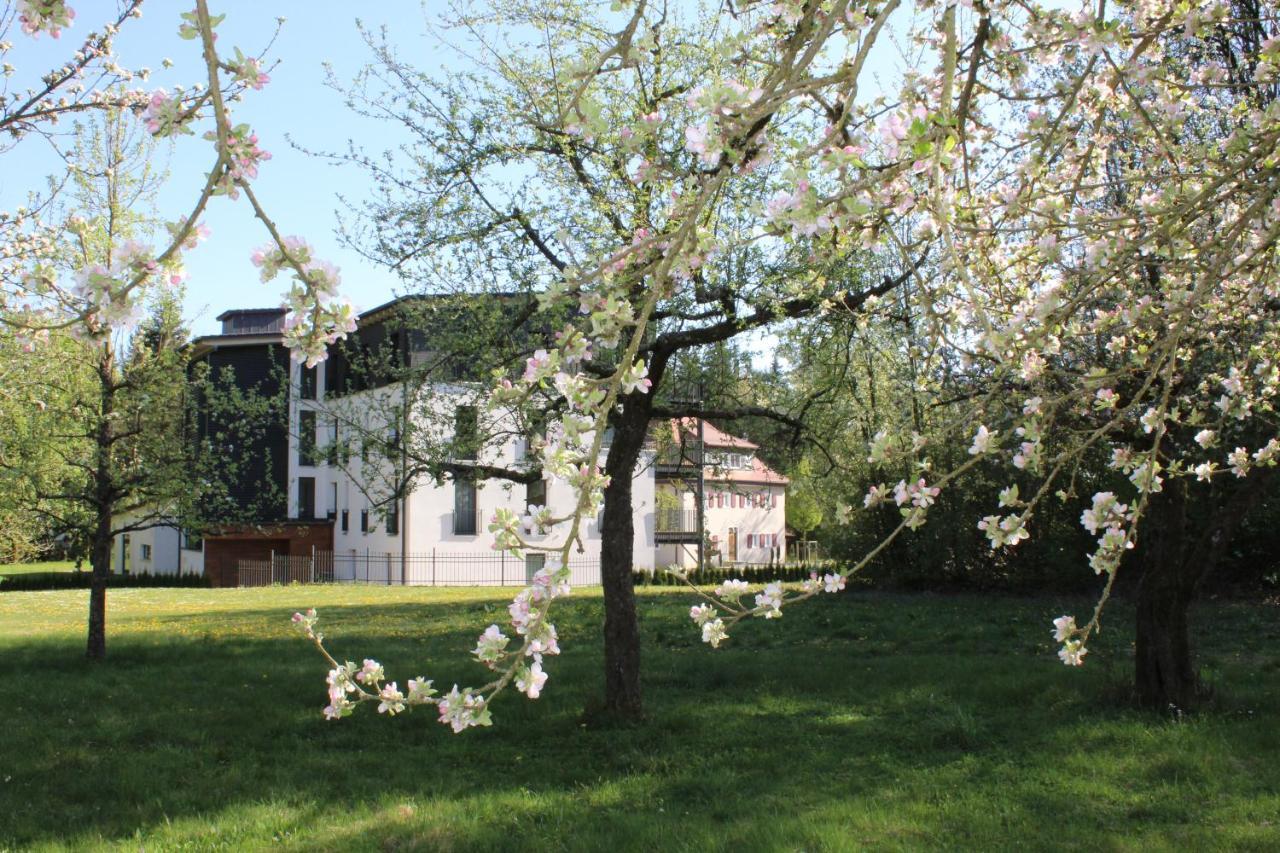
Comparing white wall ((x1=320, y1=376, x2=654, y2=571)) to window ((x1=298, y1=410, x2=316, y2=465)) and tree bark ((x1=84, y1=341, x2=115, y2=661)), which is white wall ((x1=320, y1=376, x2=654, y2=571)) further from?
window ((x1=298, y1=410, x2=316, y2=465))

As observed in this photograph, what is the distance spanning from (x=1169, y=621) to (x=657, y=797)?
463 centimetres

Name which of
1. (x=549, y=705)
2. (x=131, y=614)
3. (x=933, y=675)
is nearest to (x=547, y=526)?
(x=549, y=705)

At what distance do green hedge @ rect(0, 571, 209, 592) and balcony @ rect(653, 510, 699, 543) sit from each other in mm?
15469

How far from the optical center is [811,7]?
3.41m

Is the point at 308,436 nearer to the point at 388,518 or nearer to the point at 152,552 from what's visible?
the point at 388,518

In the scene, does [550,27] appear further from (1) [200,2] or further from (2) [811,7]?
(1) [200,2]

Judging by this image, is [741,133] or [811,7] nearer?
[741,133]

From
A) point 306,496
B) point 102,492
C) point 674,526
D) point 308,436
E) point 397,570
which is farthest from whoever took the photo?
point 674,526

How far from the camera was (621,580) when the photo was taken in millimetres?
9367

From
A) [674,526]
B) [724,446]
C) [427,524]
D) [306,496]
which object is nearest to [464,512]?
[427,524]

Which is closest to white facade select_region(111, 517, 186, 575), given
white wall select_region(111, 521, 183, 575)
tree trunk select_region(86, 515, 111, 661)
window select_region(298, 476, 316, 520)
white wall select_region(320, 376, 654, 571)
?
white wall select_region(111, 521, 183, 575)

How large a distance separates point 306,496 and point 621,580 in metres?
30.1

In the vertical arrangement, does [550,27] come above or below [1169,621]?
above

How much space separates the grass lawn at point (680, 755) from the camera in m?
6.21
